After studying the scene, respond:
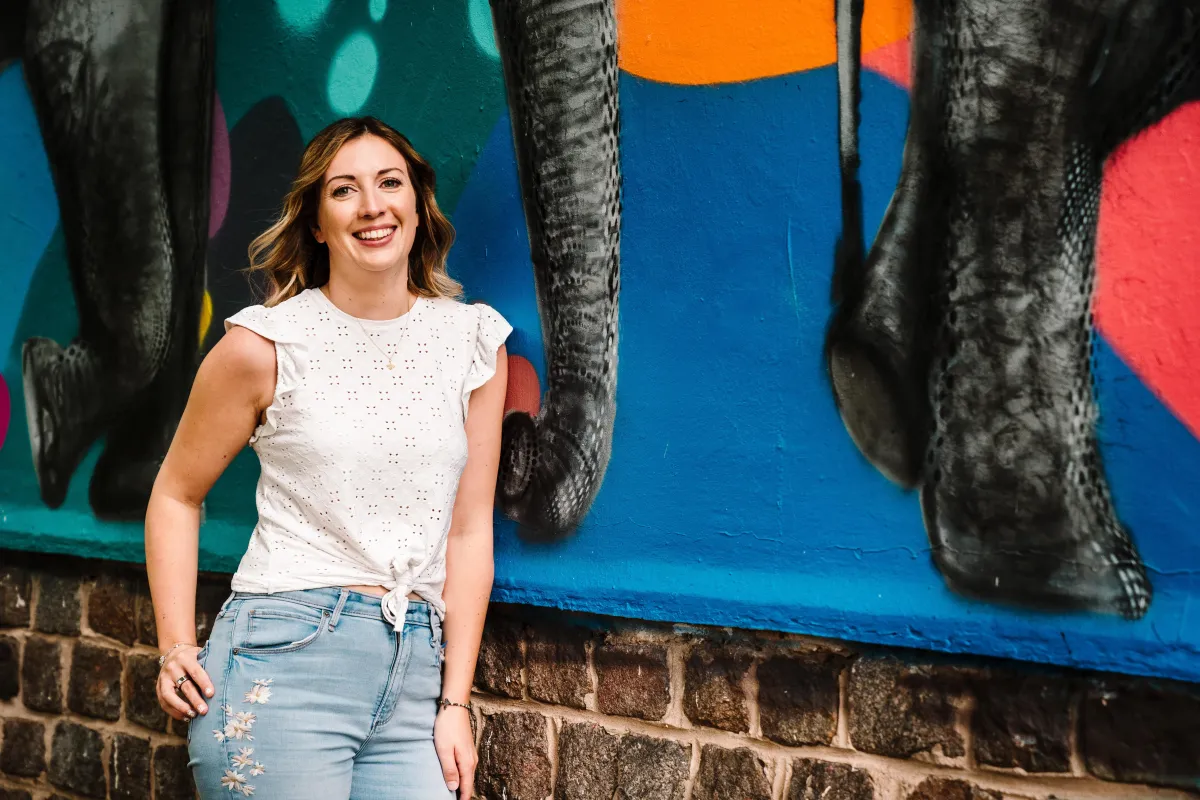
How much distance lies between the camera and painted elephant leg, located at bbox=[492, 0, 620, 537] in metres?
2.63

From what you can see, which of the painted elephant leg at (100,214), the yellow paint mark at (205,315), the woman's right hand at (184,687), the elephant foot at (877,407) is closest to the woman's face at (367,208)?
the woman's right hand at (184,687)

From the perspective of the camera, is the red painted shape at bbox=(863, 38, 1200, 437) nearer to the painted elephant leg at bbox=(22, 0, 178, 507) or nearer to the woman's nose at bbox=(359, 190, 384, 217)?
the woman's nose at bbox=(359, 190, 384, 217)

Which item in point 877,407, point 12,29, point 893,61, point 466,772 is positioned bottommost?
point 466,772

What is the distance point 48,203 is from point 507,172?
196cm

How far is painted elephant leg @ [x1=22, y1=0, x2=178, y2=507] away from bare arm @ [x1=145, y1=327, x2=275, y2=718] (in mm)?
1377

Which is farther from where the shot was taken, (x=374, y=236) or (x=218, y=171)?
(x=218, y=171)

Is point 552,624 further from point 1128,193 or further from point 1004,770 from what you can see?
point 1128,193

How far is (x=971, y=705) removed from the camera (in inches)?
84.3

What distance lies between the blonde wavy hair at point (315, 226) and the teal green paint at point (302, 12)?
0.82m

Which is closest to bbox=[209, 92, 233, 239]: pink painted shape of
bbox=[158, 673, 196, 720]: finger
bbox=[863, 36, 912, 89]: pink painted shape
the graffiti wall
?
the graffiti wall

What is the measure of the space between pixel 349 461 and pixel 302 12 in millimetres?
1661

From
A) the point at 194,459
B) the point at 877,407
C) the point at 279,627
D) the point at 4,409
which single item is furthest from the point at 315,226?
the point at 4,409

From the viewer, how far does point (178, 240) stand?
346cm

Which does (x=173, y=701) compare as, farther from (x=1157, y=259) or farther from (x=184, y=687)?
(x=1157, y=259)
